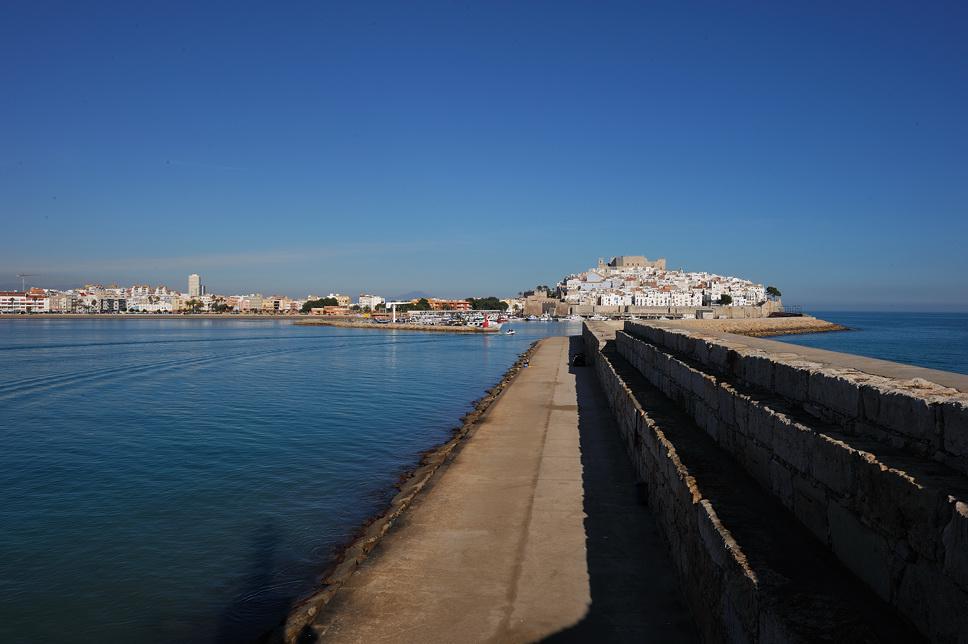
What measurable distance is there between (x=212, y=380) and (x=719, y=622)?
28.2m

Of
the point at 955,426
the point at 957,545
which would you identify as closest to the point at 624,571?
the point at 955,426

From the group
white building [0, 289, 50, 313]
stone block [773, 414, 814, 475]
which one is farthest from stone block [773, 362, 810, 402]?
white building [0, 289, 50, 313]

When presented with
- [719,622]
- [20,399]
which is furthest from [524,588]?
[20,399]

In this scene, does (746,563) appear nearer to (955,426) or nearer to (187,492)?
(955,426)

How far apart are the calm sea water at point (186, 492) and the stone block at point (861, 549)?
5097 millimetres

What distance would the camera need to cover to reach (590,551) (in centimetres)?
667

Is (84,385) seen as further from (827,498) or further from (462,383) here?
(827,498)

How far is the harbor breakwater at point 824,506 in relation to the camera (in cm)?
289

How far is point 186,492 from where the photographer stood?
35.8 ft

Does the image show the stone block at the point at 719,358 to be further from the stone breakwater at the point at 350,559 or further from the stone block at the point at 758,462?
the stone breakwater at the point at 350,559

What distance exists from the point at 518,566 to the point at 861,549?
3520mm

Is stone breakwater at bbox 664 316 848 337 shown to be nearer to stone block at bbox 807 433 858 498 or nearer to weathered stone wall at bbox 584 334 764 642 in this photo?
weathered stone wall at bbox 584 334 764 642

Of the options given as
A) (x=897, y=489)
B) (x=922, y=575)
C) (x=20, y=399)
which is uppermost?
(x=897, y=489)

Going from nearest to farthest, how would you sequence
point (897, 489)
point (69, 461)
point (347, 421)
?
point (897, 489) → point (69, 461) → point (347, 421)
